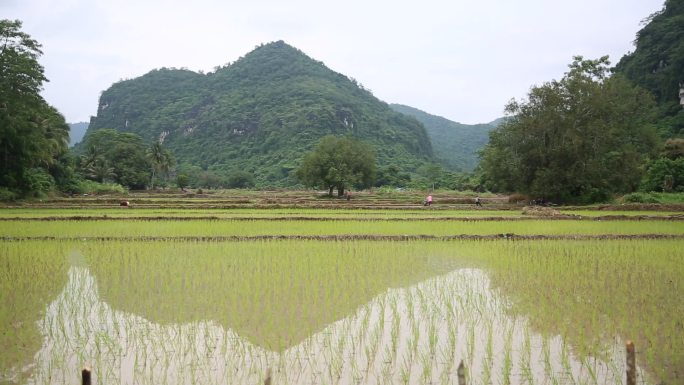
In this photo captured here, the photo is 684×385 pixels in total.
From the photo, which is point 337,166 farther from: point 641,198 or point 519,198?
point 641,198

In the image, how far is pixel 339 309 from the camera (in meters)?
6.70

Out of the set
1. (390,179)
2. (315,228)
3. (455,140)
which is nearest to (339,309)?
(315,228)

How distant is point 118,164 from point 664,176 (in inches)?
2243

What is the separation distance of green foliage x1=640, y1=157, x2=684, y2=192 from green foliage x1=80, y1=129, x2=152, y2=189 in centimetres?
5213

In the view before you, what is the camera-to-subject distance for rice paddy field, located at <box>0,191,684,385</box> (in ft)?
15.6

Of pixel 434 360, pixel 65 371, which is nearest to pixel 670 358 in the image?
pixel 434 360

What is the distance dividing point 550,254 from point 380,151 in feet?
282

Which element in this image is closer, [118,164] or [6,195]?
[6,195]

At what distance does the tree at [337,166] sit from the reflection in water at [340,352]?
3156 centimetres

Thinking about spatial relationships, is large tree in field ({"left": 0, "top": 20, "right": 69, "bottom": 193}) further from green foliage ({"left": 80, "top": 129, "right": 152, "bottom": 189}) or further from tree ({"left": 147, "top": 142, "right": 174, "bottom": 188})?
tree ({"left": 147, "top": 142, "right": 174, "bottom": 188})

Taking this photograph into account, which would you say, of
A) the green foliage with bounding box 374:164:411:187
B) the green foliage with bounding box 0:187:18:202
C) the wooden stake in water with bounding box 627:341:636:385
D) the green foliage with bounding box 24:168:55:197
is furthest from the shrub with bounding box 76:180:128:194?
the wooden stake in water with bounding box 627:341:636:385

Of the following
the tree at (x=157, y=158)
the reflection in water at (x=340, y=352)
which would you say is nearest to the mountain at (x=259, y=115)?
the tree at (x=157, y=158)

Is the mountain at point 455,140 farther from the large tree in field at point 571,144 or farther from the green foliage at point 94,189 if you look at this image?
the large tree in field at point 571,144

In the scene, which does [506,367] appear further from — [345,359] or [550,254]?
[550,254]
